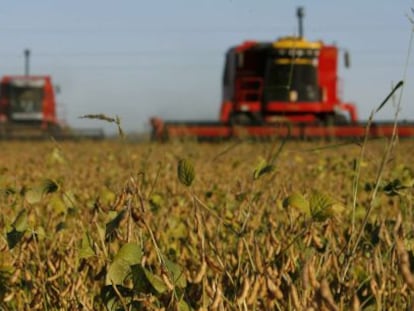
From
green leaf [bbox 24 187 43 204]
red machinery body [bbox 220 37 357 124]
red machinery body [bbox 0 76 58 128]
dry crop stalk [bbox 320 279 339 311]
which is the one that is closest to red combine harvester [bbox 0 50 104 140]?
red machinery body [bbox 0 76 58 128]

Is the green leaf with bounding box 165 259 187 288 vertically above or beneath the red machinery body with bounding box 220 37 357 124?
beneath

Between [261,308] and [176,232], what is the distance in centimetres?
105

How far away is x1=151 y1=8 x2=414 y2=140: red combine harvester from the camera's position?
20.9 metres

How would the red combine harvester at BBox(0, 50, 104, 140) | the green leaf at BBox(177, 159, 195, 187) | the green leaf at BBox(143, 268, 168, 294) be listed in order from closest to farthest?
the green leaf at BBox(143, 268, 168, 294)
the green leaf at BBox(177, 159, 195, 187)
the red combine harvester at BBox(0, 50, 104, 140)

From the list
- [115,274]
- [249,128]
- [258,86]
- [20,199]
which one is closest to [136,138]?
[249,128]

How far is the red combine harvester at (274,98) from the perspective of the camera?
824 inches

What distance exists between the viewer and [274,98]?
68.8ft

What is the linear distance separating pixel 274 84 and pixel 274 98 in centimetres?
38

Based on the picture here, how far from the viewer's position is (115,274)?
1.58 metres

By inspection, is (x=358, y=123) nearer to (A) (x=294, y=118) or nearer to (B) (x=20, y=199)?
(A) (x=294, y=118)

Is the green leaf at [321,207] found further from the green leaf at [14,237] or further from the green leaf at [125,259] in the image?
the green leaf at [14,237]

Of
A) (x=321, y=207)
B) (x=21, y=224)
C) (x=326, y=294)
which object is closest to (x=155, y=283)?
(x=321, y=207)

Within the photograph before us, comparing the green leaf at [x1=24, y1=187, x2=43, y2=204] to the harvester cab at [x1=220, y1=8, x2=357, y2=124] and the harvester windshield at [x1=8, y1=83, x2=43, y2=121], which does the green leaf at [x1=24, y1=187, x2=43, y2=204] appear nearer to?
the harvester cab at [x1=220, y1=8, x2=357, y2=124]

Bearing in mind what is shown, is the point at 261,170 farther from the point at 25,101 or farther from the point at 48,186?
the point at 25,101
